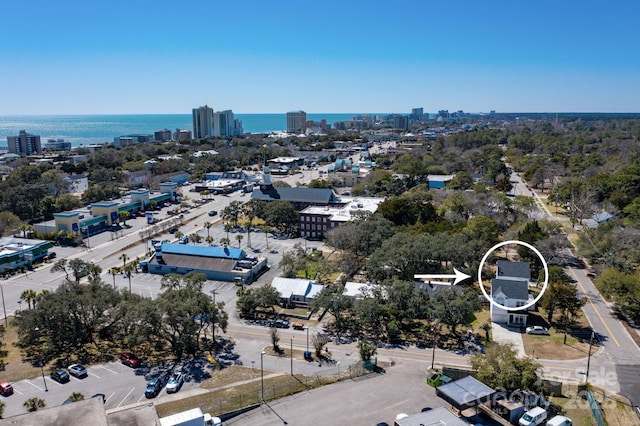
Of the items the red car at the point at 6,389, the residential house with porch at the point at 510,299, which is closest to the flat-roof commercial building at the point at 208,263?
the red car at the point at 6,389

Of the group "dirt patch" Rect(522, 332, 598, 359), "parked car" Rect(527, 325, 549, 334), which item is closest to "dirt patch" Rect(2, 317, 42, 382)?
"dirt patch" Rect(522, 332, 598, 359)

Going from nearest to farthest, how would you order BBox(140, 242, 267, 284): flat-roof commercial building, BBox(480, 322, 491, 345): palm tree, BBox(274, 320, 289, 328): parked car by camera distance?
BBox(480, 322, 491, 345): palm tree < BBox(274, 320, 289, 328): parked car < BBox(140, 242, 267, 284): flat-roof commercial building

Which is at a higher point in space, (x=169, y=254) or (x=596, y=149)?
(x=596, y=149)

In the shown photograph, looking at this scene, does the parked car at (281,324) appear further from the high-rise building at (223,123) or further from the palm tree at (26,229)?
the high-rise building at (223,123)

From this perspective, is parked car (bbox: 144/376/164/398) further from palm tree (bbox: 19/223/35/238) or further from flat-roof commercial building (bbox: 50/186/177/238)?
palm tree (bbox: 19/223/35/238)

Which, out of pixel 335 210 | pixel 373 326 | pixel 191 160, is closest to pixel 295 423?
pixel 373 326

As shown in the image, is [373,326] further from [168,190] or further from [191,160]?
[191,160]
